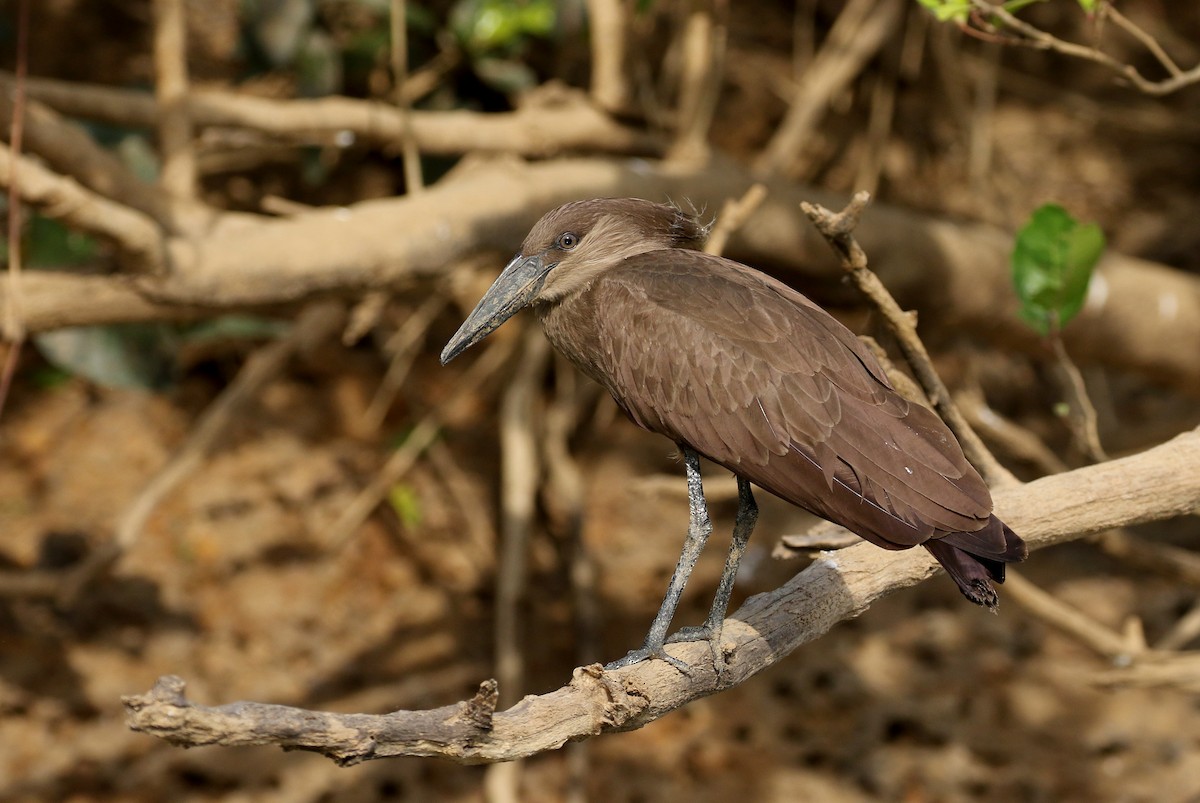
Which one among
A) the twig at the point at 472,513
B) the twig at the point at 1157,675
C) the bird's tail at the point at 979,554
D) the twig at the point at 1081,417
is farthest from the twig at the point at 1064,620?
the twig at the point at 472,513

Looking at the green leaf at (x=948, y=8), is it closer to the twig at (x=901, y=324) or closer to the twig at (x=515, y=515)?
the twig at (x=901, y=324)

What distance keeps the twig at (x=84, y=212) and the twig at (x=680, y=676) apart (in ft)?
5.53

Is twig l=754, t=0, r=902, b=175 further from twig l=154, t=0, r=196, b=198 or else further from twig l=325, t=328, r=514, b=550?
twig l=154, t=0, r=196, b=198

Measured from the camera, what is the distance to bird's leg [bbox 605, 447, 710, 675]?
2.14 metres

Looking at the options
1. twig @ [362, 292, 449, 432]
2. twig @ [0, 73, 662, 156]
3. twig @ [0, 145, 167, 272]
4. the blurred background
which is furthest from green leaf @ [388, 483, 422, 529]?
A: twig @ [0, 145, 167, 272]

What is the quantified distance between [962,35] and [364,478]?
120 inches

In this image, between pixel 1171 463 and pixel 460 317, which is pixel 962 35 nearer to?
pixel 460 317

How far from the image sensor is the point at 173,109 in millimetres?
3855

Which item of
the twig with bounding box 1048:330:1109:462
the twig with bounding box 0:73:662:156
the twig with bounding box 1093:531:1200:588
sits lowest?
the twig with bounding box 1093:531:1200:588

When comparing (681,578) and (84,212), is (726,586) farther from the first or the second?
(84,212)

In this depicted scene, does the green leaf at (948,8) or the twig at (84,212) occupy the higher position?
the green leaf at (948,8)

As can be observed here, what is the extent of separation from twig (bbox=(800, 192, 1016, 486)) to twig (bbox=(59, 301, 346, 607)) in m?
2.18

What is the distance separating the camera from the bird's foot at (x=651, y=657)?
206 centimetres

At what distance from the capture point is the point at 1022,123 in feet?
19.2
